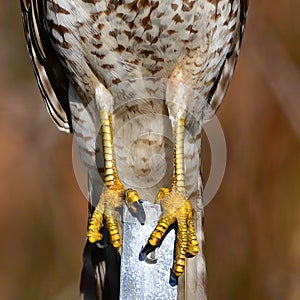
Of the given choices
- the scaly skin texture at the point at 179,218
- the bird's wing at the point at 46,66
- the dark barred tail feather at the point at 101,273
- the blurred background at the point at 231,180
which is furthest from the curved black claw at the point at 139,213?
the blurred background at the point at 231,180

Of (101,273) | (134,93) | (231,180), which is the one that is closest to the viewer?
(134,93)

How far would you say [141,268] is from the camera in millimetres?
2838

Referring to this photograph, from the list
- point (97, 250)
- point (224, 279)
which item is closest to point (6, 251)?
point (224, 279)

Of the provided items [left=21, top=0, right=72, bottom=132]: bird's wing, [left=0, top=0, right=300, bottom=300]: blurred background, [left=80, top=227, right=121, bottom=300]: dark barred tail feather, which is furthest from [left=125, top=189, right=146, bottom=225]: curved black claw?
[left=0, top=0, right=300, bottom=300]: blurred background

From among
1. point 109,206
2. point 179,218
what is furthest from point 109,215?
point 179,218

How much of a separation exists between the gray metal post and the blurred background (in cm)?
171

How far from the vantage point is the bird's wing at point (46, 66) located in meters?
3.53

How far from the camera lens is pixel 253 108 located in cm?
475

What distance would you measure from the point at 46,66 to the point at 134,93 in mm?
343

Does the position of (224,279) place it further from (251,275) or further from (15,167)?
(15,167)

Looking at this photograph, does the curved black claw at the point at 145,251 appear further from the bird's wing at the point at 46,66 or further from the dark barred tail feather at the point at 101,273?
the bird's wing at the point at 46,66

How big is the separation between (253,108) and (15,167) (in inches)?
43.2

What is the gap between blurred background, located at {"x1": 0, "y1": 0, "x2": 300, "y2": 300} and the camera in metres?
4.65

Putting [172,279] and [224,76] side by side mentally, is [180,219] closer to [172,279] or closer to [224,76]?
[172,279]
